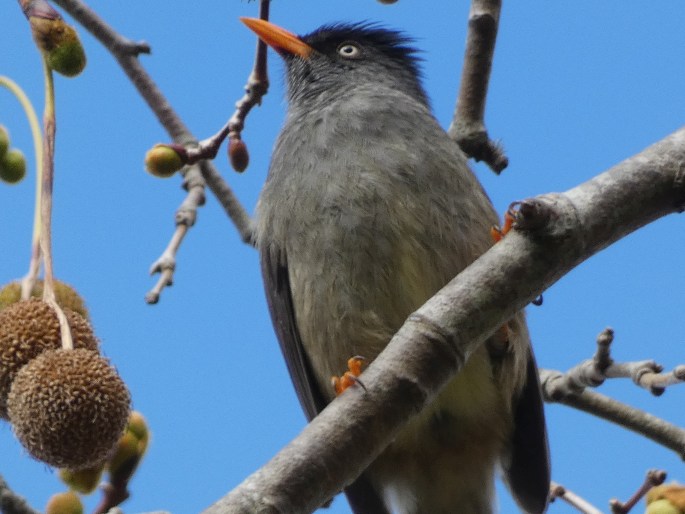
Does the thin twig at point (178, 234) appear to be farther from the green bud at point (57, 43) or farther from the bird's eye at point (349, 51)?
the bird's eye at point (349, 51)

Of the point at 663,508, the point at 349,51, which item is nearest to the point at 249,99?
the point at 349,51

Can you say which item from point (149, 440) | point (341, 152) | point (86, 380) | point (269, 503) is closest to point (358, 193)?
point (341, 152)

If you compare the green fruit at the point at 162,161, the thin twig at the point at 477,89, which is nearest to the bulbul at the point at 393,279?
the thin twig at the point at 477,89

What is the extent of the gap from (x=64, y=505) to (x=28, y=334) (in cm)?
52

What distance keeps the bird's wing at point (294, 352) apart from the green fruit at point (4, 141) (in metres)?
1.63

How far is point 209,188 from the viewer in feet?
16.6

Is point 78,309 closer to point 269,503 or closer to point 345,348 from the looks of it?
point 269,503

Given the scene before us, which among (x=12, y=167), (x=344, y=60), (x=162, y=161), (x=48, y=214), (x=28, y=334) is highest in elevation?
(x=344, y=60)

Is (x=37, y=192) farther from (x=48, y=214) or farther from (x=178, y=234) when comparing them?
(x=178, y=234)

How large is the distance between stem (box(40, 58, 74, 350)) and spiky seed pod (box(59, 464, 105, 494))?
1.45 ft

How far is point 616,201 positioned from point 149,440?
1581 mm

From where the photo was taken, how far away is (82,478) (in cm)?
299

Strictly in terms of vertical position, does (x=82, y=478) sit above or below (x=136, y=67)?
below

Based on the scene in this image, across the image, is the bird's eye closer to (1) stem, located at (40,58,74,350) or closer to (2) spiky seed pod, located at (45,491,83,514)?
(1) stem, located at (40,58,74,350)
